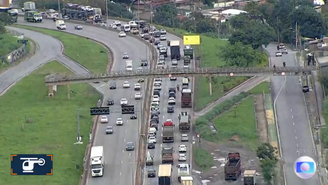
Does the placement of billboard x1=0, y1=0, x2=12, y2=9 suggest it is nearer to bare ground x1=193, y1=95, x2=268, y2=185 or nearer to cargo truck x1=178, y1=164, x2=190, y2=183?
bare ground x1=193, y1=95, x2=268, y2=185

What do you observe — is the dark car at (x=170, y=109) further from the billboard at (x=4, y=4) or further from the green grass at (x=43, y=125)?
the billboard at (x=4, y=4)

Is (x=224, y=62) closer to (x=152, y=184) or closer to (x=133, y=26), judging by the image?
(x=133, y=26)

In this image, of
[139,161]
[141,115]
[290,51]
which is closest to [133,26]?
[290,51]

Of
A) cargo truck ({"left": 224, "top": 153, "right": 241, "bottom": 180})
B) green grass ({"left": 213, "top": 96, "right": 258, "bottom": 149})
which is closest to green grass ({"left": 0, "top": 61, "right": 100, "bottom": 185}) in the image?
cargo truck ({"left": 224, "top": 153, "right": 241, "bottom": 180})

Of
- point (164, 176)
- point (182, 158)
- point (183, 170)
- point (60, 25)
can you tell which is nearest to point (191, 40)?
point (60, 25)

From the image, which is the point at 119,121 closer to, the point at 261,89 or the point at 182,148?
the point at 182,148

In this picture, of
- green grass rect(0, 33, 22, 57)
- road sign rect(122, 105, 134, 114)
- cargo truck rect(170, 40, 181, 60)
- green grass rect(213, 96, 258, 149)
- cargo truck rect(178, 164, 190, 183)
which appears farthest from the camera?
cargo truck rect(170, 40, 181, 60)
